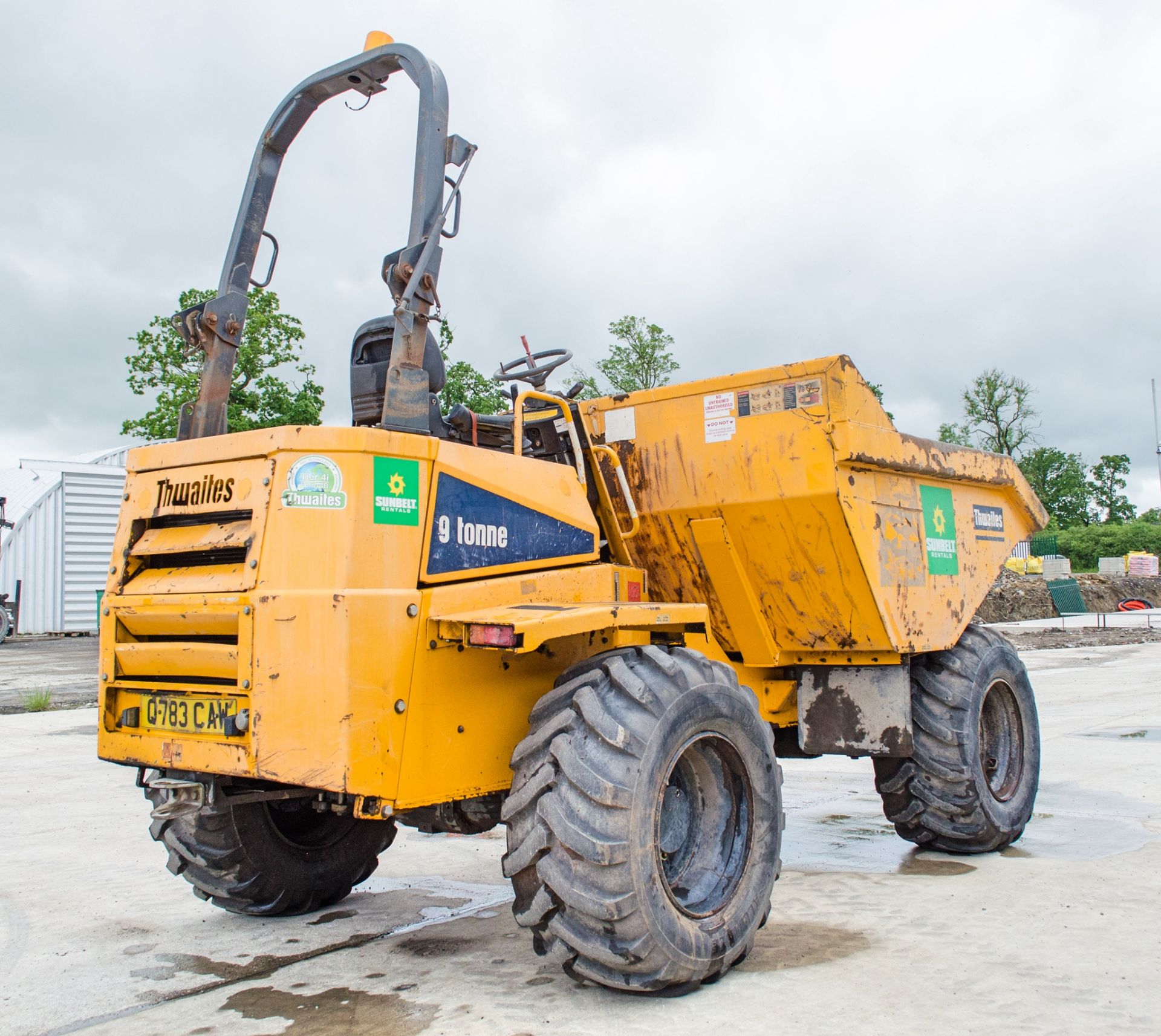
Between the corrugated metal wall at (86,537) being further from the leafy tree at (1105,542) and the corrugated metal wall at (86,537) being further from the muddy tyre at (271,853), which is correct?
the leafy tree at (1105,542)

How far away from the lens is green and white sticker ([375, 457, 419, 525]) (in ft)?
12.3

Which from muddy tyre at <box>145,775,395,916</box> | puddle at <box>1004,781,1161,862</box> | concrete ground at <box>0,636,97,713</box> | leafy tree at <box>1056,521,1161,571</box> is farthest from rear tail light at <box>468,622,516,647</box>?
leafy tree at <box>1056,521,1161,571</box>

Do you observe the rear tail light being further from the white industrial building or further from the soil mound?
the soil mound

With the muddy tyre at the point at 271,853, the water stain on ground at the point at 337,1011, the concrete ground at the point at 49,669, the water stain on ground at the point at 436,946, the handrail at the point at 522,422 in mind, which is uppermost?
the handrail at the point at 522,422

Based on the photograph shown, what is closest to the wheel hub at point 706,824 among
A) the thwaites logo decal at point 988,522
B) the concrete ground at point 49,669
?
the thwaites logo decal at point 988,522

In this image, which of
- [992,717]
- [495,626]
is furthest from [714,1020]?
[992,717]

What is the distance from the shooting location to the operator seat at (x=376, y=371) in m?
4.31

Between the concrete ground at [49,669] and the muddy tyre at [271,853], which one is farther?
the concrete ground at [49,669]

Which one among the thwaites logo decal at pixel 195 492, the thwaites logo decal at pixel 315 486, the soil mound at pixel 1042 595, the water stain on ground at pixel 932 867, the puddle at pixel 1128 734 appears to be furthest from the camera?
the soil mound at pixel 1042 595

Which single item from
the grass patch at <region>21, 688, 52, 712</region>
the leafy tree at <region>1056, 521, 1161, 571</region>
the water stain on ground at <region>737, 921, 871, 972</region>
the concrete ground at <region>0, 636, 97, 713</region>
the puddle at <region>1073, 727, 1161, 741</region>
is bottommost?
the water stain on ground at <region>737, 921, 871, 972</region>

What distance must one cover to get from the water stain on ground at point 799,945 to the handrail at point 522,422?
2.01m

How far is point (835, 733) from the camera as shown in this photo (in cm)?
584

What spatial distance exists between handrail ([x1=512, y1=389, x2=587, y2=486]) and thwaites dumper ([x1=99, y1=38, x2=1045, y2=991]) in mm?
24

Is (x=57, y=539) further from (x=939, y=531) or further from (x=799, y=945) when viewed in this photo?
(x=799, y=945)
